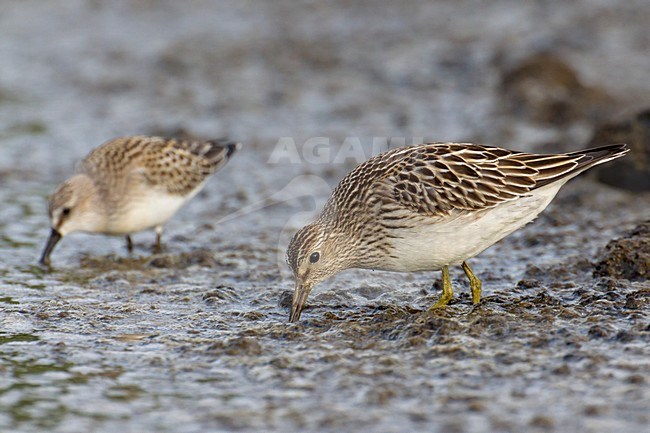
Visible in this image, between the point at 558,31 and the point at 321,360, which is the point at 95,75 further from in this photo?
the point at 321,360

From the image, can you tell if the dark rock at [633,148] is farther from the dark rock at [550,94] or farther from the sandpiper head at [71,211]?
the sandpiper head at [71,211]

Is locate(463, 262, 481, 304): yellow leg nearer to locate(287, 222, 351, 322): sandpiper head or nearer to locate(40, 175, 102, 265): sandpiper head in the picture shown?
locate(287, 222, 351, 322): sandpiper head

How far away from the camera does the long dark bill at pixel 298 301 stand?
8.05 meters

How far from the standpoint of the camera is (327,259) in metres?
8.10

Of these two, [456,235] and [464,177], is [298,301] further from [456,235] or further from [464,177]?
[464,177]

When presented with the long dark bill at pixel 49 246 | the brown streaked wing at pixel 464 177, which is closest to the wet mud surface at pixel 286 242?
the long dark bill at pixel 49 246

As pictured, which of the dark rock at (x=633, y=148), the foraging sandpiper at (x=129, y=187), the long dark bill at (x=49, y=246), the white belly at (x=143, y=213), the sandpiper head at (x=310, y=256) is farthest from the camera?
the dark rock at (x=633, y=148)

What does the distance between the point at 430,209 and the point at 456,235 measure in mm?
297

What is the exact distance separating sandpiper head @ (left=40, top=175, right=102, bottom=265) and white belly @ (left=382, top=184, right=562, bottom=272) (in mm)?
4005

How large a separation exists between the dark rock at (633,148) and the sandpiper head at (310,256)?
16.5 feet

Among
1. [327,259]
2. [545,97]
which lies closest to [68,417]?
[327,259]

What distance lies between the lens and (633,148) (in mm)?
11781

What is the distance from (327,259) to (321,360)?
1.13m

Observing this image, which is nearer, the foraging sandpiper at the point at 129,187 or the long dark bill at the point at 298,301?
the long dark bill at the point at 298,301
